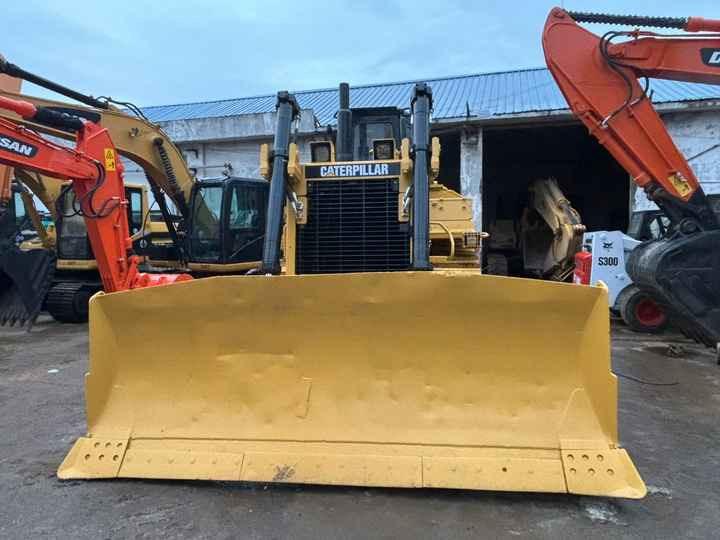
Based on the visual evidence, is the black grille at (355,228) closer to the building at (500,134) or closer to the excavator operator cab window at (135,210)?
the building at (500,134)

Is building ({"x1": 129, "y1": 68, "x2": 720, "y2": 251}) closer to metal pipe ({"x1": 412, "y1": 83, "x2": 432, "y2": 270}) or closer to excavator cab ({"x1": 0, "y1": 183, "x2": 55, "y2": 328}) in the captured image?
metal pipe ({"x1": 412, "y1": 83, "x2": 432, "y2": 270})

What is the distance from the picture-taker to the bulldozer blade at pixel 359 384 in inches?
126

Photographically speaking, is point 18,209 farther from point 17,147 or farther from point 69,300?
point 17,147

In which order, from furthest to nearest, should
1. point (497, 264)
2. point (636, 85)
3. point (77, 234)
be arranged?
point (497, 264) < point (77, 234) < point (636, 85)

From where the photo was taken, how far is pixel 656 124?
21.0 feet

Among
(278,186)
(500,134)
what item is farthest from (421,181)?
(500,134)

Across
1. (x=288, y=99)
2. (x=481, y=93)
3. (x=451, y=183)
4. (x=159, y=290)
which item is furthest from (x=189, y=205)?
(x=451, y=183)

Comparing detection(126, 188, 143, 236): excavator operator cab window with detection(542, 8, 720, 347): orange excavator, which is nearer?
detection(542, 8, 720, 347): orange excavator

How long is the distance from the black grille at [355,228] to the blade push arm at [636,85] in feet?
9.20

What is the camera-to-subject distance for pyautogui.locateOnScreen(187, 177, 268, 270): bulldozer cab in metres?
Answer: 9.52

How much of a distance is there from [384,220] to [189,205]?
5310 millimetres

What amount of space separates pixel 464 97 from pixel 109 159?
12.0 m

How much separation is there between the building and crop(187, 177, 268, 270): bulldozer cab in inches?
69.8

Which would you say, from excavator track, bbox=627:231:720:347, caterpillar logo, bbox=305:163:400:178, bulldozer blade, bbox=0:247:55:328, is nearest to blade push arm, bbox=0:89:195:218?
bulldozer blade, bbox=0:247:55:328
